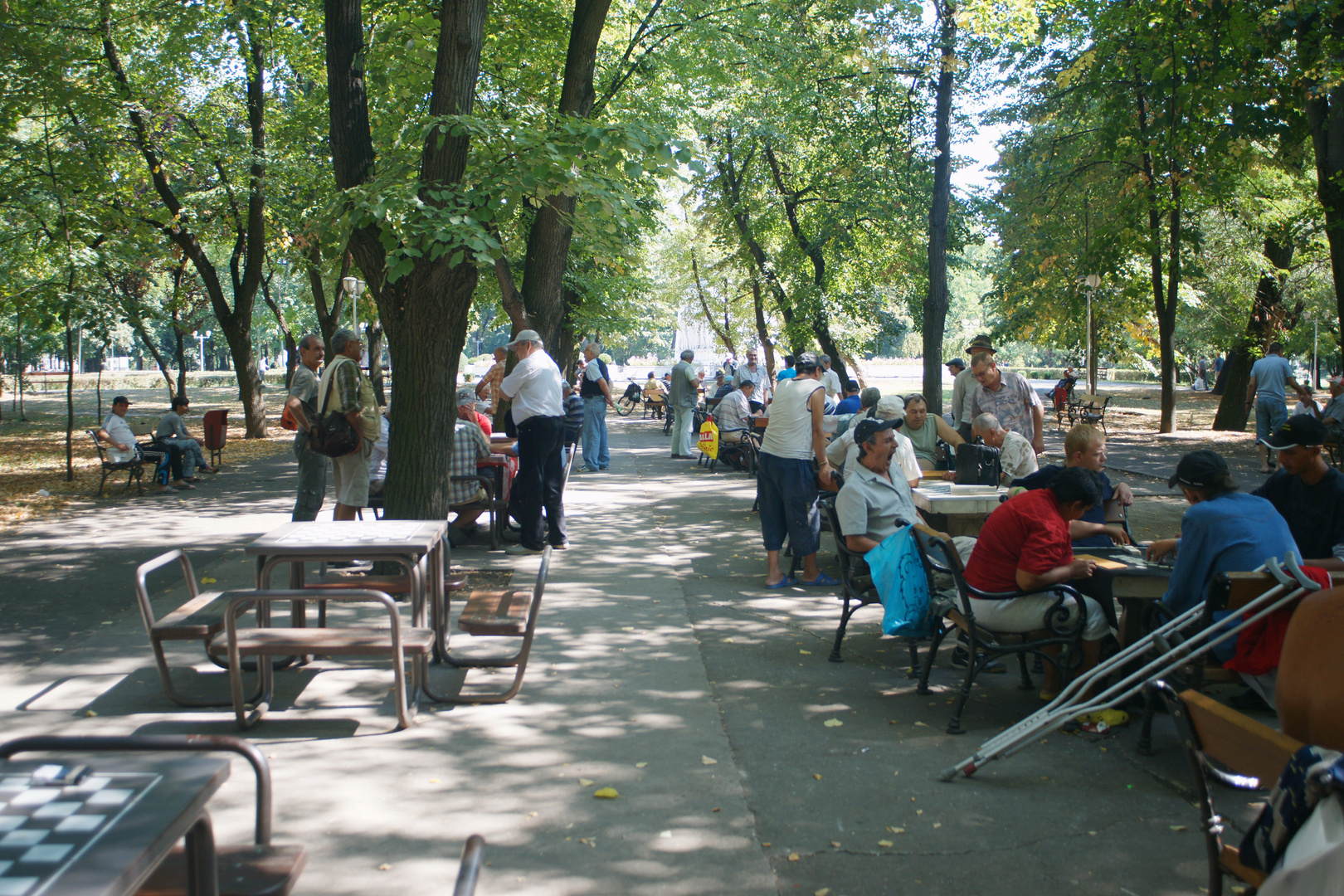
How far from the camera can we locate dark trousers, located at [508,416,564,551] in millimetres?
9242

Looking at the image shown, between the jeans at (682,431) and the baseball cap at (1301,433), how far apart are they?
45.6 feet

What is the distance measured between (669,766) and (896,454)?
3.88m

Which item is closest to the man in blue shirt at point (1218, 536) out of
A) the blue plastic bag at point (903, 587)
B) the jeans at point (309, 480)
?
the blue plastic bag at point (903, 587)

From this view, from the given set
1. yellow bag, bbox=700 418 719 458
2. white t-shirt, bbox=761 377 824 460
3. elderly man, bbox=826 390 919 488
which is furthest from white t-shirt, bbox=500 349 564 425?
yellow bag, bbox=700 418 719 458

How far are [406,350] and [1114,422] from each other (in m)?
25.4

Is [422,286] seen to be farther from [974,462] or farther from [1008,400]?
[1008,400]

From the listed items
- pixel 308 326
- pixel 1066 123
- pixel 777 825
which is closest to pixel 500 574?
pixel 777 825

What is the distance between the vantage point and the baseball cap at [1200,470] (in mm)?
4625

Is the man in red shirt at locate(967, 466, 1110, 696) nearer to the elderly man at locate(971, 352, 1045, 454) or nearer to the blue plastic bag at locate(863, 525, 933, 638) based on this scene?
the blue plastic bag at locate(863, 525, 933, 638)

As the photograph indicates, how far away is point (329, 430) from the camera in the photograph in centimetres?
828

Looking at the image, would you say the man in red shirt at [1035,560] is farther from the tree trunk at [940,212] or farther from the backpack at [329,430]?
the tree trunk at [940,212]

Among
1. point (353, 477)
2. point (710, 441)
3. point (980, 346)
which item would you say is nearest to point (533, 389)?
point (353, 477)

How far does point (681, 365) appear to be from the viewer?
60.5 feet

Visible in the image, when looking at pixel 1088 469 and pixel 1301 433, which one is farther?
pixel 1088 469
